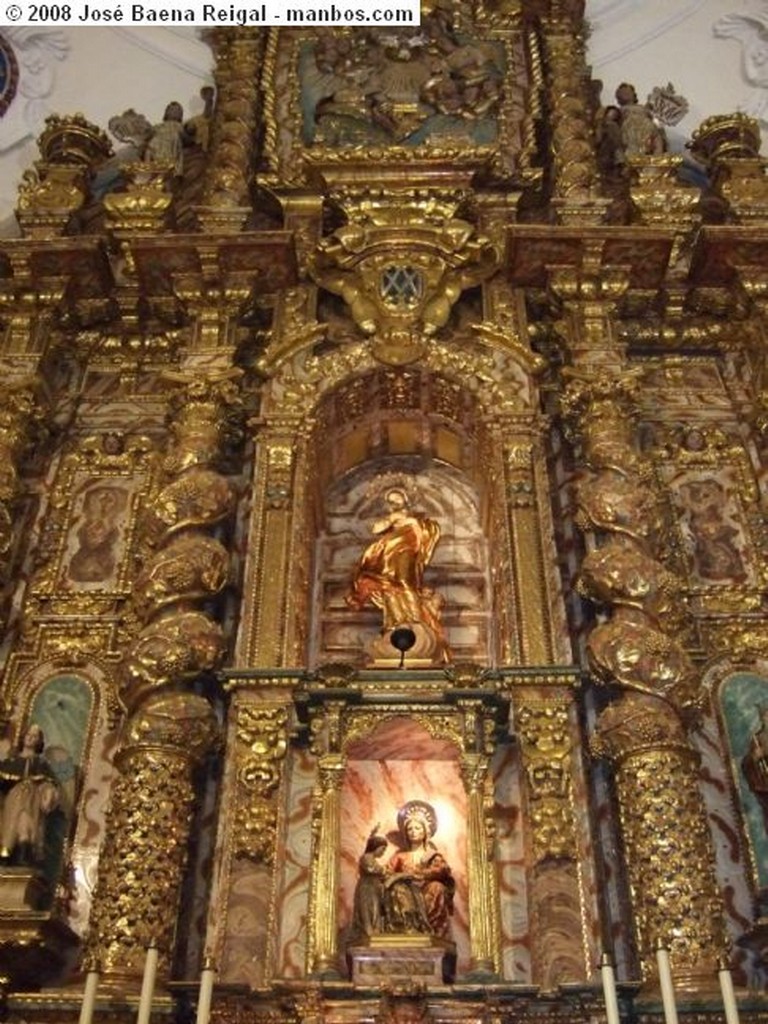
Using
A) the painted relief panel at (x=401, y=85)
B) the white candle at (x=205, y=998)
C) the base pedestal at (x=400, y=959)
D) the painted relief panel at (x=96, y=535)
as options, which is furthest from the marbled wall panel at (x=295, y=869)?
the painted relief panel at (x=401, y=85)

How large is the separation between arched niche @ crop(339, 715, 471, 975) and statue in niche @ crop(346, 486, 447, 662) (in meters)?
0.68

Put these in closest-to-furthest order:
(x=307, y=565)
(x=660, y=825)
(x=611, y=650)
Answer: (x=660, y=825) < (x=611, y=650) < (x=307, y=565)

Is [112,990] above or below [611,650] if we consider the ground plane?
below

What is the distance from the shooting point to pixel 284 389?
8.88m

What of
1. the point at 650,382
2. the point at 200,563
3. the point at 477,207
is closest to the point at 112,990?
the point at 200,563

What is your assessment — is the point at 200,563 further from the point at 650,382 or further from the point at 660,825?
the point at 650,382

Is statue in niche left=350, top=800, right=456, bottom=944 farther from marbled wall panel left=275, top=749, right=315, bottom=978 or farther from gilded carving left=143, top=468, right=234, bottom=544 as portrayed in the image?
gilded carving left=143, top=468, right=234, bottom=544

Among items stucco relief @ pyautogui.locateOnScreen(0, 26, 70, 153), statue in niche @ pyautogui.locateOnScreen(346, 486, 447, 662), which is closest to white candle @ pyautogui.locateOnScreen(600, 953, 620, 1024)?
statue in niche @ pyautogui.locateOnScreen(346, 486, 447, 662)

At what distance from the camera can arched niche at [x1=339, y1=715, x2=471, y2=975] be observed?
22.6 feet

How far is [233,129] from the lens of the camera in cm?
1075

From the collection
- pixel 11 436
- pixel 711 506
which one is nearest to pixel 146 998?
pixel 11 436

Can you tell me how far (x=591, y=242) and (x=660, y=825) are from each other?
15.9 ft

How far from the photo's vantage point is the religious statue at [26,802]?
6.54m

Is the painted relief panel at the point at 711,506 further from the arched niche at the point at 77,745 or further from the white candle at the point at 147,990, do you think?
the white candle at the point at 147,990
